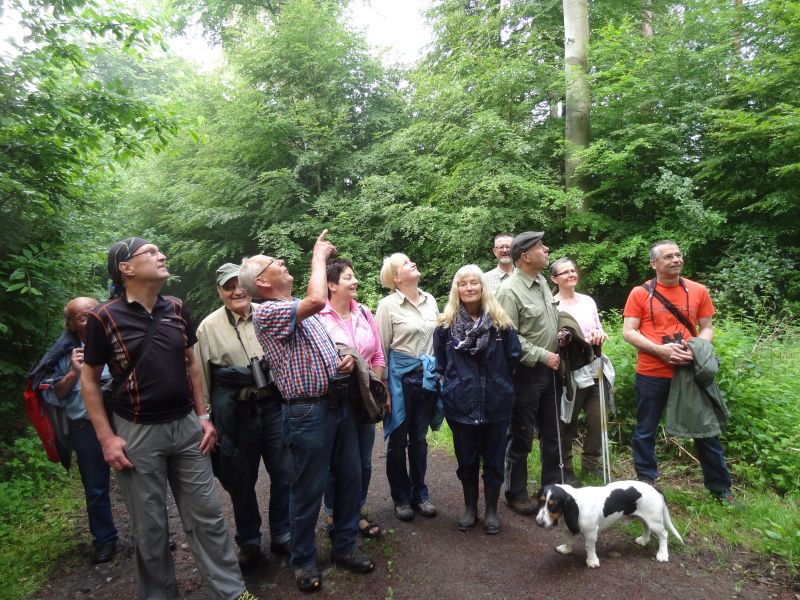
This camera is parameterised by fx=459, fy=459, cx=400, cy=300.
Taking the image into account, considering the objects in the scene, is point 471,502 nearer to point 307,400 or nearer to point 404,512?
point 404,512

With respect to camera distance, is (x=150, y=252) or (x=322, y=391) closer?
(x=150, y=252)

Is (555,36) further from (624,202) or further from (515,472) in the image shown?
(515,472)

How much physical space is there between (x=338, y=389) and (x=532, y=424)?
1.85 meters

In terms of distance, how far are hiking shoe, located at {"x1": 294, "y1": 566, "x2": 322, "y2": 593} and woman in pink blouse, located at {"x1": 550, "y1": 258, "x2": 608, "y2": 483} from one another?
2.39 metres

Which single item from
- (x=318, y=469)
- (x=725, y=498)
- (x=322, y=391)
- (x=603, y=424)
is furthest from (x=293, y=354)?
(x=725, y=498)

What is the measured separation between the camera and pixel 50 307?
212 inches

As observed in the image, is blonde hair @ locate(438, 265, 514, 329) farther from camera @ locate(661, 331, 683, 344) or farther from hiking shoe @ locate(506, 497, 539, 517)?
hiking shoe @ locate(506, 497, 539, 517)

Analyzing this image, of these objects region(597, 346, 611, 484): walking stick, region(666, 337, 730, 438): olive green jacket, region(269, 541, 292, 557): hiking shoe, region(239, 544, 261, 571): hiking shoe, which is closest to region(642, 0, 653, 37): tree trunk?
region(597, 346, 611, 484): walking stick

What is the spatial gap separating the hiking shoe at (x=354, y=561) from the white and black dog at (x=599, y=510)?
3.86 feet

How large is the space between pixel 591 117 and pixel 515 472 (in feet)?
26.2

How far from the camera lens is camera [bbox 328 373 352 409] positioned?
2.84 metres

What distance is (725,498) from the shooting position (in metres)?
3.59

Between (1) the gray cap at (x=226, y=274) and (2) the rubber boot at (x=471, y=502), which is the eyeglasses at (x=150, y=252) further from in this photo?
(2) the rubber boot at (x=471, y=502)

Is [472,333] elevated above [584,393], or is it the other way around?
[472,333]
